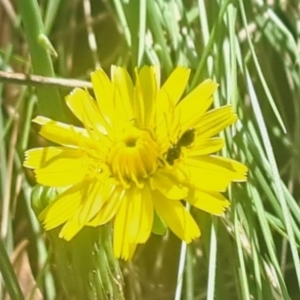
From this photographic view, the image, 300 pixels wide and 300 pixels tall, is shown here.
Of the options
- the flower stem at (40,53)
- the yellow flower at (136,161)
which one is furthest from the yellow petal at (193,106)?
the flower stem at (40,53)

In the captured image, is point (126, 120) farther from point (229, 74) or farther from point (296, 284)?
point (296, 284)

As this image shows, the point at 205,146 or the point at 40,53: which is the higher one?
the point at 40,53

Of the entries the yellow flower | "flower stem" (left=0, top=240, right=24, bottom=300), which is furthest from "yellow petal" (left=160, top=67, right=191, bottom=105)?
"flower stem" (left=0, top=240, right=24, bottom=300)

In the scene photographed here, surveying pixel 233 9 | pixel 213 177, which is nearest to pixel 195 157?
pixel 213 177

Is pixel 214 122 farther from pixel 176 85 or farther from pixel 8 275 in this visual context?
pixel 8 275

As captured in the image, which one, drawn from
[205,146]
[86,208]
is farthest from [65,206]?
[205,146]

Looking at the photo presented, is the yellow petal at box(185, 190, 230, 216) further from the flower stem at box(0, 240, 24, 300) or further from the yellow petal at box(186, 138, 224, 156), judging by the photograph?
the flower stem at box(0, 240, 24, 300)
